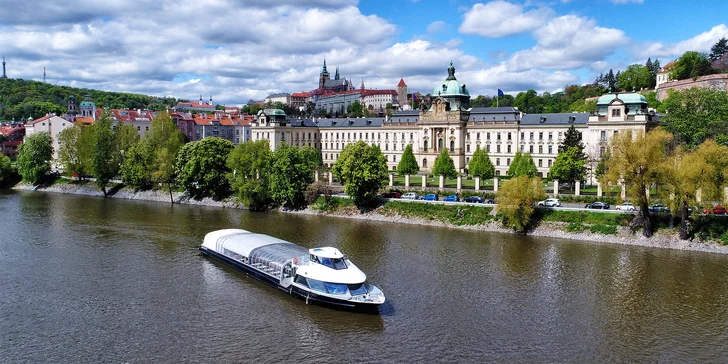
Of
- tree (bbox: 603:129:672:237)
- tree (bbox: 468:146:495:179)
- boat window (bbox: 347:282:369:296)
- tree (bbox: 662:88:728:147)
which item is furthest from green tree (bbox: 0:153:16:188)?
tree (bbox: 662:88:728:147)

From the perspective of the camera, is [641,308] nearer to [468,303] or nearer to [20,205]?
[468,303]

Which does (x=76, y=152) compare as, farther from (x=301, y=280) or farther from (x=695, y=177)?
(x=695, y=177)

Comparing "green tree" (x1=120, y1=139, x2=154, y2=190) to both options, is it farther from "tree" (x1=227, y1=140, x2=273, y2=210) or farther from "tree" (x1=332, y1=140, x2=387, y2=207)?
"tree" (x1=332, y1=140, x2=387, y2=207)

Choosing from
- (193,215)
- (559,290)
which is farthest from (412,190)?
(559,290)

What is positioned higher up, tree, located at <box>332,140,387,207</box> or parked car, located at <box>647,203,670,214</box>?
tree, located at <box>332,140,387,207</box>

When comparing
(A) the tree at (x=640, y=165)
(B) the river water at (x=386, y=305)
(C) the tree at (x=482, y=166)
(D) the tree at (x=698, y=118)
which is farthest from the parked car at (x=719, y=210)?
(C) the tree at (x=482, y=166)

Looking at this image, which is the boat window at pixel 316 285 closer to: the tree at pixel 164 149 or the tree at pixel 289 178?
the tree at pixel 289 178
